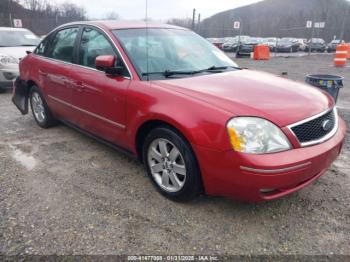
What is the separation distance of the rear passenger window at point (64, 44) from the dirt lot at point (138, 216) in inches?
54.7

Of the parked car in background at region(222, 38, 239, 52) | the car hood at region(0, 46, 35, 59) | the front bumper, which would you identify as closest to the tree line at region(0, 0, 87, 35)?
the parked car in background at region(222, 38, 239, 52)

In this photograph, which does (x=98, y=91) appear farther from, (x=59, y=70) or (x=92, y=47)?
(x=59, y=70)

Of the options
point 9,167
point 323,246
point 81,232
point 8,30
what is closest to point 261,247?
point 323,246

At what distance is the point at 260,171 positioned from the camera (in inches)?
82.4

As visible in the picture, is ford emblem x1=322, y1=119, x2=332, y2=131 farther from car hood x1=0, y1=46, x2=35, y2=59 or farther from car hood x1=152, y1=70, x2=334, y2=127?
car hood x1=0, y1=46, x2=35, y2=59

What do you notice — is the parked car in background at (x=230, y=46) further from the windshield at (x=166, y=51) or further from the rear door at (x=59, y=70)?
the windshield at (x=166, y=51)

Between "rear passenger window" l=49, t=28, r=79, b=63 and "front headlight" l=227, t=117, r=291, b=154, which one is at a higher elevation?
"rear passenger window" l=49, t=28, r=79, b=63

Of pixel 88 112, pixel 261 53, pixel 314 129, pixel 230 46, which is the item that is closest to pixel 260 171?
pixel 314 129

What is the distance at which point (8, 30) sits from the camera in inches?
333

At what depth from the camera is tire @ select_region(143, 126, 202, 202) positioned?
245 centimetres

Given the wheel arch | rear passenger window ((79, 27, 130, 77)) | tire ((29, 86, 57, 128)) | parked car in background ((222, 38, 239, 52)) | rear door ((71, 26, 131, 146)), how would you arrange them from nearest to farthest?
the wheel arch
rear door ((71, 26, 131, 146))
rear passenger window ((79, 27, 130, 77))
tire ((29, 86, 57, 128))
parked car in background ((222, 38, 239, 52))

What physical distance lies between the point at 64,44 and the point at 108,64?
4.96 ft

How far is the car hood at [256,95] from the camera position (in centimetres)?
226

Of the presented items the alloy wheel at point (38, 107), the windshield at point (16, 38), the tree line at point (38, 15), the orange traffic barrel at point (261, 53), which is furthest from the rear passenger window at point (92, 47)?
the tree line at point (38, 15)
